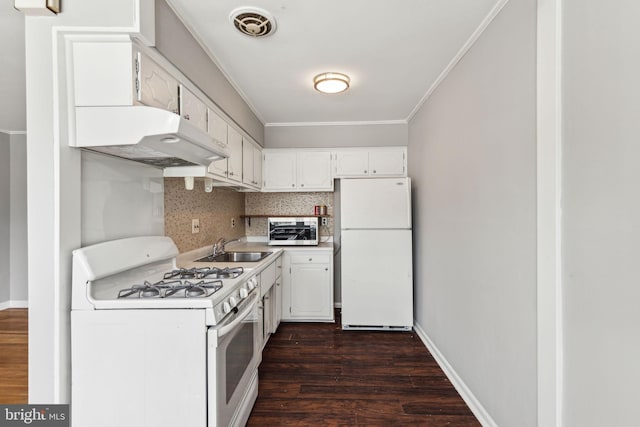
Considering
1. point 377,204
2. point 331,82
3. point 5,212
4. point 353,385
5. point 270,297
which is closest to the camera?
point 353,385

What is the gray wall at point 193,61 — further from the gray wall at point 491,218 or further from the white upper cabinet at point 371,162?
the gray wall at point 491,218

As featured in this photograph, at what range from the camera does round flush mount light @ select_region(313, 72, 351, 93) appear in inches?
99.0

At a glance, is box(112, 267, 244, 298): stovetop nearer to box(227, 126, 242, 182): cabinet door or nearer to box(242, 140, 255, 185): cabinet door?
box(227, 126, 242, 182): cabinet door

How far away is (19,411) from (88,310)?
0.58m

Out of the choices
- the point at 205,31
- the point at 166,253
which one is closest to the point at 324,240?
the point at 166,253

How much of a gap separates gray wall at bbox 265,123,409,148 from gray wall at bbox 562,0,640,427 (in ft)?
8.94

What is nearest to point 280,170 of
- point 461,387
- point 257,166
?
point 257,166

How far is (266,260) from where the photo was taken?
8.70ft

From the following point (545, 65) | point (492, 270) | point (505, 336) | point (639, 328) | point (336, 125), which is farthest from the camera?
point (336, 125)

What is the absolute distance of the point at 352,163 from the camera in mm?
3785

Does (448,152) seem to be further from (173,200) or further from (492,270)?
(173,200)

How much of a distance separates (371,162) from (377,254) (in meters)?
1.22

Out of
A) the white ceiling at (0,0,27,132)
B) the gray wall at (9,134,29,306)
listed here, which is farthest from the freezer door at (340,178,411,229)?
the gray wall at (9,134,29,306)

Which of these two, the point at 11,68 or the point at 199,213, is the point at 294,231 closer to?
the point at 199,213
